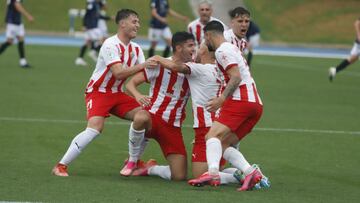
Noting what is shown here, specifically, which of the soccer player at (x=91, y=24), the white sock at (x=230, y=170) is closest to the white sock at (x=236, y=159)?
the white sock at (x=230, y=170)

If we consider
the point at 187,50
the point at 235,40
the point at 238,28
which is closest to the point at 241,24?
the point at 238,28

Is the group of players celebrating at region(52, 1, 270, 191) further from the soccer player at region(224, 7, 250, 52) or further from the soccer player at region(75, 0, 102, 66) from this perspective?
the soccer player at region(75, 0, 102, 66)

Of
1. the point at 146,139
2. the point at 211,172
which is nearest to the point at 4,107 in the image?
the point at 146,139

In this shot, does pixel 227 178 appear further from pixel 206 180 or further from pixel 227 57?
pixel 227 57

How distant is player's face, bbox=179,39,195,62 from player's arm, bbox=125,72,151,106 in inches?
21.2

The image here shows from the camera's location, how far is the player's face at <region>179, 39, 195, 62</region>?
9.68m

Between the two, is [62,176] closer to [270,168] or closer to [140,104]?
[140,104]

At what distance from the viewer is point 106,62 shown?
9.88m

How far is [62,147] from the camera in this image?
38.2 feet

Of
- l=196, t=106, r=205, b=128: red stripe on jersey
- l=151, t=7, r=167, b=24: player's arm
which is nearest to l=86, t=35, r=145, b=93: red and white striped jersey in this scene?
l=196, t=106, r=205, b=128: red stripe on jersey

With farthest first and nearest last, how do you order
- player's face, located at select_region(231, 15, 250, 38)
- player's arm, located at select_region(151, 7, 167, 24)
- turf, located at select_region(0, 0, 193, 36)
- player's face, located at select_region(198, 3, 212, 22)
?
turf, located at select_region(0, 0, 193, 36) → player's arm, located at select_region(151, 7, 167, 24) → player's face, located at select_region(198, 3, 212, 22) → player's face, located at select_region(231, 15, 250, 38)

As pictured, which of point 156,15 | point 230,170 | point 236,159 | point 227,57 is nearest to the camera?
point 227,57

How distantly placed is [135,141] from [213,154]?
4.17 ft

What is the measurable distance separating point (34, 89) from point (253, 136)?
6776mm
